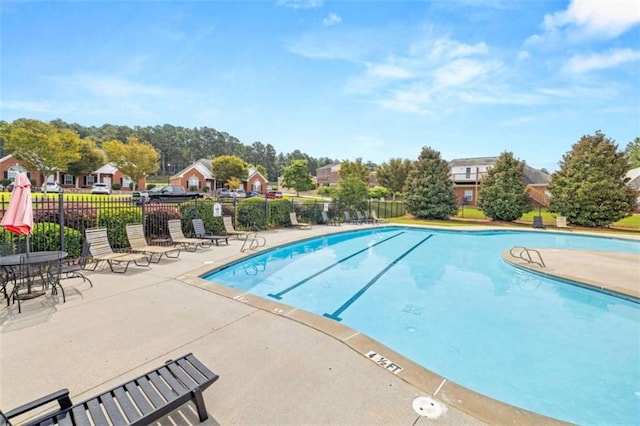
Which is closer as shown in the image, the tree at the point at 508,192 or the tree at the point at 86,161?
the tree at the point at 508,192

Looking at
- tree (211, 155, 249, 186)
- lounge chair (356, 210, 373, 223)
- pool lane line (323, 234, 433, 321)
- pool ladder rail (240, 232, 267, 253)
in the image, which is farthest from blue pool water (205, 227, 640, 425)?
tree (211, 155, 249, 186)

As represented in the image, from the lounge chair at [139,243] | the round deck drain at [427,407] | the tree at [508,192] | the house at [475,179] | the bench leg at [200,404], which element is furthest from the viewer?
the house at [475,179]

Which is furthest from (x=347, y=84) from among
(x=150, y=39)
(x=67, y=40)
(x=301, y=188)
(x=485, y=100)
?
(x=301, y=188)

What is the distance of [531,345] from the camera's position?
5.17 m

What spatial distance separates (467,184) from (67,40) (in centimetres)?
3893

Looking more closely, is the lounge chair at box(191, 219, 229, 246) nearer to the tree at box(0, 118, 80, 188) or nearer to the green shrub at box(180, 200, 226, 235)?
the green shrub at box(180, 200, 226, 235)

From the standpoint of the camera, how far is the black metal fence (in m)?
7.15

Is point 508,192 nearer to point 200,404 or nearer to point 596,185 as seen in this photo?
point 596,185

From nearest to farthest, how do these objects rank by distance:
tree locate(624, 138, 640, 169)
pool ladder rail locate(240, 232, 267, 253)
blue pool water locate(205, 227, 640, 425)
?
1. blue pool water locate(205, 227, 640, 425)
2. pool ladder rail locate(240, 232, 267, 253)
3. tree locate(624, 138, 640, 169)

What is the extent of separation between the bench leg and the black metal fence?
496 centimetres

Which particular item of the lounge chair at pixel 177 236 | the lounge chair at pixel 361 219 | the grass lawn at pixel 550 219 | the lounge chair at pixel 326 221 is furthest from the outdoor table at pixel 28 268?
the grass lawn at pixel 550 219

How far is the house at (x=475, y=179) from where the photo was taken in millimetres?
33812

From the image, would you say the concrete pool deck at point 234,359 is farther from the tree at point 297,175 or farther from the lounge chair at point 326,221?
the tree at point 297,175

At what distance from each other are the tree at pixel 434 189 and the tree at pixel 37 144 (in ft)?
112
